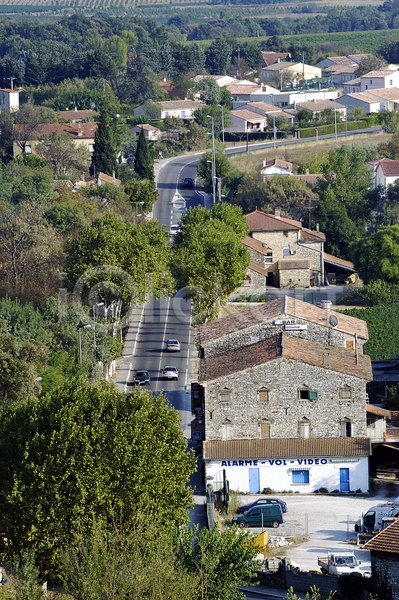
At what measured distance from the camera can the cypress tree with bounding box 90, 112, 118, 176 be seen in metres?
102

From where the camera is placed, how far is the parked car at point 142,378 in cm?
5303

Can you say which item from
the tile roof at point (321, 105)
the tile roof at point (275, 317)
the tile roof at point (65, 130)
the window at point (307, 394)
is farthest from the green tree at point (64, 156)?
the window at point (307, 394)

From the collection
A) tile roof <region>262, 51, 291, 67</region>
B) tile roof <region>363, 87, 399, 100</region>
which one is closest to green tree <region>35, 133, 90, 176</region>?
tile roof <region>363, 87, 399, 100</region>

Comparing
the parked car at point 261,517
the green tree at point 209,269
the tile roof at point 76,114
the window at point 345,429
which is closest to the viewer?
the parked car at point 261,517

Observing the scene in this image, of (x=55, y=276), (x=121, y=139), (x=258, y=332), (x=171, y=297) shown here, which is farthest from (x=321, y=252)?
(x=121, y=139)

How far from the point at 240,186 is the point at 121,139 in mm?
24068

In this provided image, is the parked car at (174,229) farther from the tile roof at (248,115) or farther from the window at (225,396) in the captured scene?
the window at (225,396)

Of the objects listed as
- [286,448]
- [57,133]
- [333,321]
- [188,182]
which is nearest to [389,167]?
[188,182]

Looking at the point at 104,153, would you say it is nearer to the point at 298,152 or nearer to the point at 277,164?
the point at 277,164

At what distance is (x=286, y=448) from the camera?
40688 millimetres

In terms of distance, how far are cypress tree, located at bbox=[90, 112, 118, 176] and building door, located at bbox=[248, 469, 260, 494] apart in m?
65.9

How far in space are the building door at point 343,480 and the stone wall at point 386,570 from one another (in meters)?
12.5

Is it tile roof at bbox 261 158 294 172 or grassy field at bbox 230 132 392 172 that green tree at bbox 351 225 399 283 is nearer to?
tile roof at bbox 261 158 294 172

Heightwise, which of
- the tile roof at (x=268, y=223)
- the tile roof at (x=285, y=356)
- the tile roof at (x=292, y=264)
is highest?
the tile roof at (x=285, y=356)
